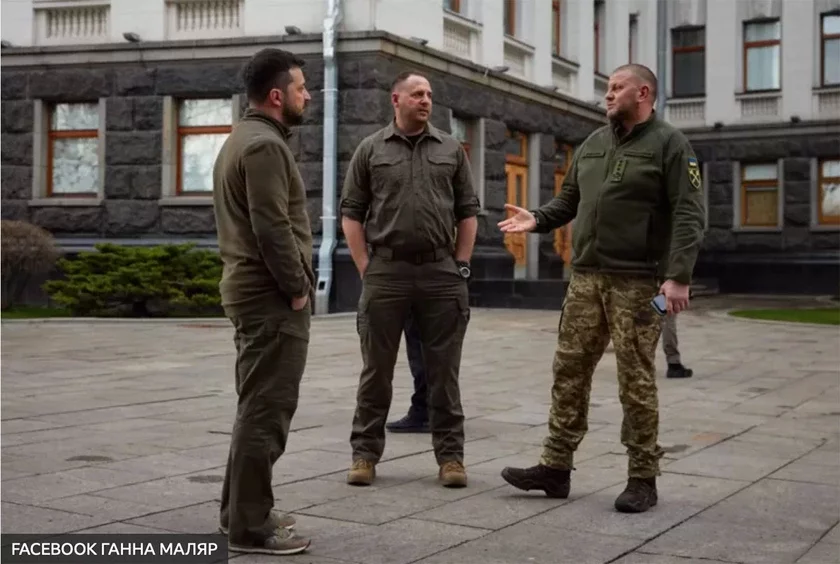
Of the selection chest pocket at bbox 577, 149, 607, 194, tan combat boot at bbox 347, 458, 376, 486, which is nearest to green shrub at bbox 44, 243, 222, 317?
tan combat boot at bbox 347, 458, 376, 486

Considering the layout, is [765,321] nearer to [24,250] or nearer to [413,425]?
[24,250]

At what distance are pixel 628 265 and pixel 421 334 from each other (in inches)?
44.9

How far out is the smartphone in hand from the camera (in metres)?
5.62

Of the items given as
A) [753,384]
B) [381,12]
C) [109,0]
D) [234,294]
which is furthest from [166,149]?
[234,294]

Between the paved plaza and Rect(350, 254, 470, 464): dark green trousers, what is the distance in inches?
9.9

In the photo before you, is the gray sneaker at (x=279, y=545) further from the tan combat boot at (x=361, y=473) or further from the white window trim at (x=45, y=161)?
the white window trim at (x=45, y=161)

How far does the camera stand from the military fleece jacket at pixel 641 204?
224 inches

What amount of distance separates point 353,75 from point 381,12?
1118 millimetres

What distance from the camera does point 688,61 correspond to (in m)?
33.6

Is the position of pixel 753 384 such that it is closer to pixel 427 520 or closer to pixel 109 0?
pixel 427 520

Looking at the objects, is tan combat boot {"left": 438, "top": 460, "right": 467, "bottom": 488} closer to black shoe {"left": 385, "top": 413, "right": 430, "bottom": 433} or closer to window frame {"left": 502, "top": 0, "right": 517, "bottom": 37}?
black shoe {"left": 385, "top": 413, "right": 430, "bottom": 433}

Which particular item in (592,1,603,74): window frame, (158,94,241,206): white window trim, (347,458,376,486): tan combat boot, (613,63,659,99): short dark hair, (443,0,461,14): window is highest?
(592,1,603,74): window frame

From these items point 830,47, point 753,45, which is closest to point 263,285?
point 830,47

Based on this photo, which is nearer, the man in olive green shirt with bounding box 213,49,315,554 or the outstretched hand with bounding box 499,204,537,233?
the man in olive green shirt with bounding box 213,49,315,554
